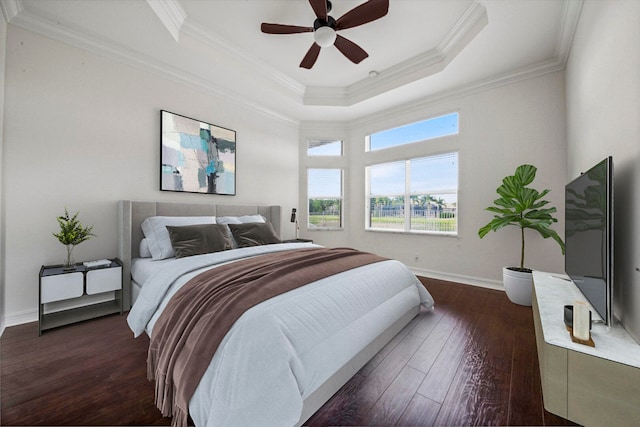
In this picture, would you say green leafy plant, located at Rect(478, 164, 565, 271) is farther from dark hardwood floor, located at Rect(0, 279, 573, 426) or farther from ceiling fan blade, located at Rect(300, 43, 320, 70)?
ceiling fan blade, located at Rect(300, 43, 320, 70)

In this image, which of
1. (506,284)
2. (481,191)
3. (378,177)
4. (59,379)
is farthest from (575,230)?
(59,379)

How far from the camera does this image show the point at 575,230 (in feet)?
5.76

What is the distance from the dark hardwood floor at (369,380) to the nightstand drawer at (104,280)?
310mm

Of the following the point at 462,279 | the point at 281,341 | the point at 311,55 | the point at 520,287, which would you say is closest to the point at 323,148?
the point at 311,55

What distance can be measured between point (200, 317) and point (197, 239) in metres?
1.43

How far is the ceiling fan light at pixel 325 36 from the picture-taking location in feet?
7.11

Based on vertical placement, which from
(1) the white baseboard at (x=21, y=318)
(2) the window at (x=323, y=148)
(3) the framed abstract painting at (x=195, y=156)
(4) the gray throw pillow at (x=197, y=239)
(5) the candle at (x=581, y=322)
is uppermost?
(2) the window at (x=323, y=148)

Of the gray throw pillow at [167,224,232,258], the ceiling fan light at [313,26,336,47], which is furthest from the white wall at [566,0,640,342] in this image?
the gray throw pillow at [167,224,232,258]

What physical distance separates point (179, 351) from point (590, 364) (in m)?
1.89

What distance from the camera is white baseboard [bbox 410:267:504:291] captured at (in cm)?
329

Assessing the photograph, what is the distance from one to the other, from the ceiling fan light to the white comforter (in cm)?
210

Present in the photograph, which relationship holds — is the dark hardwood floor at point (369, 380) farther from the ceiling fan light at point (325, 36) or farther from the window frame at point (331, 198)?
the window frame at point (331, 198)

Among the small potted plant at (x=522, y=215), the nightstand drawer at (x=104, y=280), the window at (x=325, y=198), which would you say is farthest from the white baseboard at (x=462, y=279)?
the nightstand drawer at (x=104, y=280)

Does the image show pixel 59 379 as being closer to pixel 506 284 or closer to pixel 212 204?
pixel 212 204
